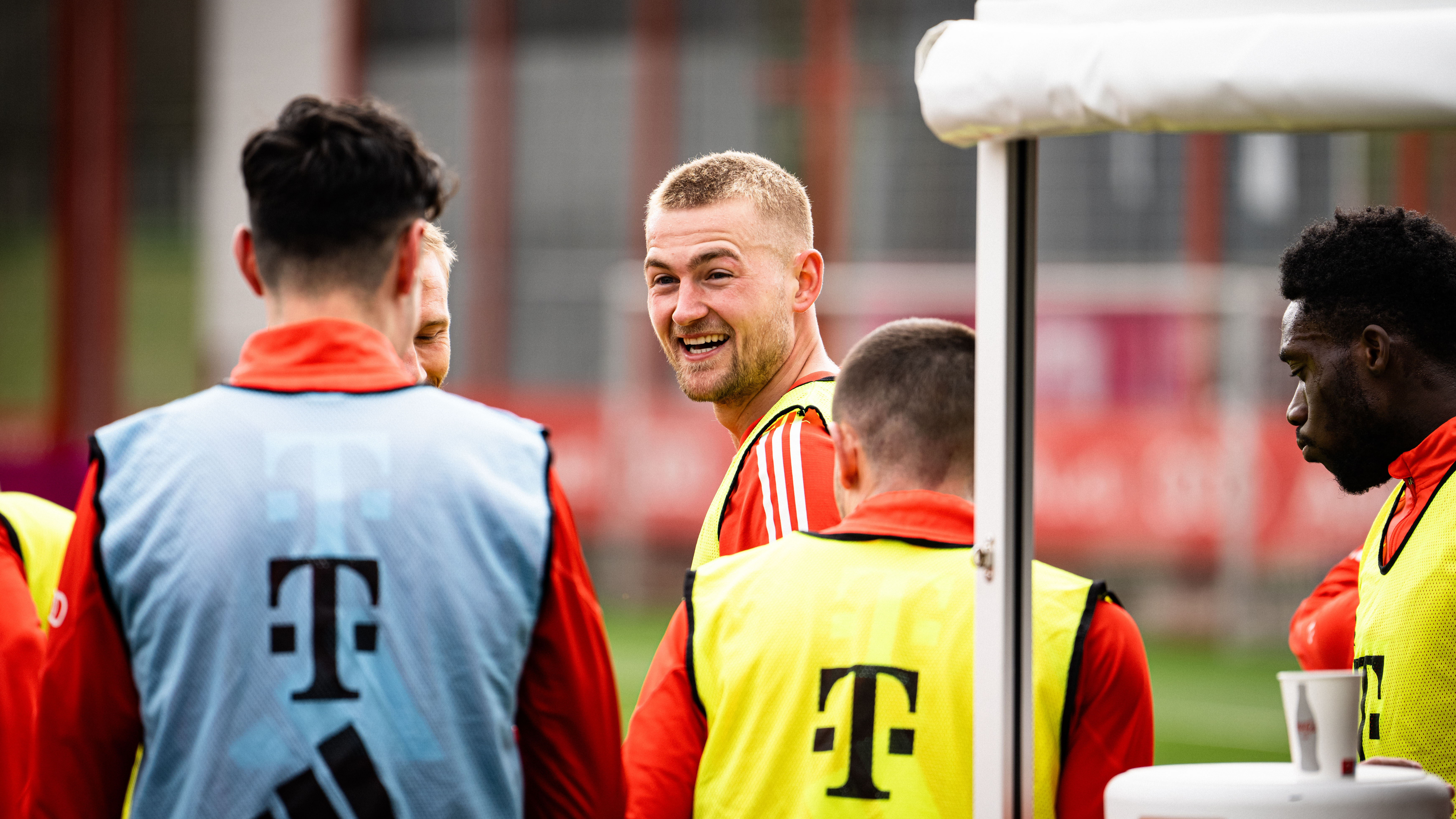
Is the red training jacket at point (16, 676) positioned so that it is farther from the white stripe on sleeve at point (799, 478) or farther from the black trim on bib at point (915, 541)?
the black trim on bib at point (915, 541)

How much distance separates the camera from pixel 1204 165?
54.8 ft

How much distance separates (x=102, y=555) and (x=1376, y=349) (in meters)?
2.27

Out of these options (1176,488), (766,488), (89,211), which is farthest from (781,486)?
(89,211)

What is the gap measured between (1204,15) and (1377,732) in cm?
137

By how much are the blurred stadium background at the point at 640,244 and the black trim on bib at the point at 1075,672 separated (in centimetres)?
963

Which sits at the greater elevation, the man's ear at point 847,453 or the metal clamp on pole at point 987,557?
the man's ear at point 847,453

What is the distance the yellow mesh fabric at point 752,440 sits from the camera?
2898 mm

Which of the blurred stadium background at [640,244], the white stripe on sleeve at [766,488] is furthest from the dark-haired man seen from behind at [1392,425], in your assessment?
the blurred stadium background at [640,244]

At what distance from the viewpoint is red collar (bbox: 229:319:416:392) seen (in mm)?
2020

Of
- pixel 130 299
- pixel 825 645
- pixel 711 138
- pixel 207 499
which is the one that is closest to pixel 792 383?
pixel 825 645

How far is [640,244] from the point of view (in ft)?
62.2

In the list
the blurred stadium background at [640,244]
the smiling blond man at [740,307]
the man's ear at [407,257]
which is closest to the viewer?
the man's ear at [407,257]

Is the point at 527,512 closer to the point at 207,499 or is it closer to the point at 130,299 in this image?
the point at 207,499

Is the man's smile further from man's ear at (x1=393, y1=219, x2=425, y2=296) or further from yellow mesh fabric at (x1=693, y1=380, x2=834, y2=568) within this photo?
man's ear at (x1=393, y1=219, x2=425, y2=296)
